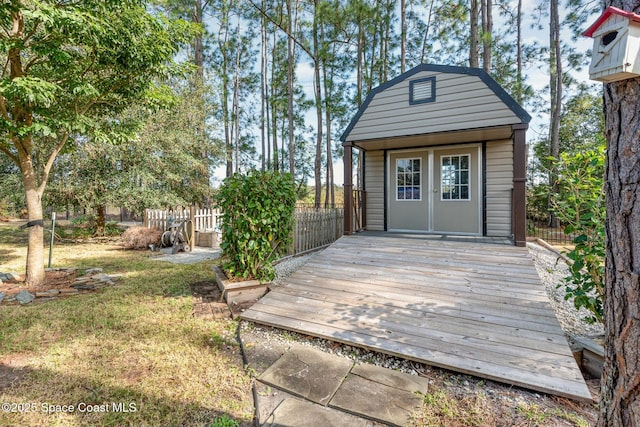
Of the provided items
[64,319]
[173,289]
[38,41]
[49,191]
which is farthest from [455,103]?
[49,191]

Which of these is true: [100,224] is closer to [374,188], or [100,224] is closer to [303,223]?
[303,223]

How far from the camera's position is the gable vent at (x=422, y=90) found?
5750 millimetres

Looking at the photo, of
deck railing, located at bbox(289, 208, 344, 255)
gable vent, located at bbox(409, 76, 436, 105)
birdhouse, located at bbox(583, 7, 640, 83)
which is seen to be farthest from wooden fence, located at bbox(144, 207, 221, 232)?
birdhouse, located at bbox(583, 7, 640, 83)

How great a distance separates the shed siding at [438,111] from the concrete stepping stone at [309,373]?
4.73m

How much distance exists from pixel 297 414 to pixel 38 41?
5443 millimetres

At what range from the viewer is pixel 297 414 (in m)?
1.97

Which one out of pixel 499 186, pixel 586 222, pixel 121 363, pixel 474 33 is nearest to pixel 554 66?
pixel 474 33

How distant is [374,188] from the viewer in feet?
24.5

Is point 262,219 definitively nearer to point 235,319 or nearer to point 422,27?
point 235,319

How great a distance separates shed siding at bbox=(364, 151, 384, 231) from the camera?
7.38 m

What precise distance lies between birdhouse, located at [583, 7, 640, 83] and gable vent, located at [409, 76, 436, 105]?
477 cm

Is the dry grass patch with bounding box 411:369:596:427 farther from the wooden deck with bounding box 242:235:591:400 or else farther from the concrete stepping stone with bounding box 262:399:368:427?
the concrete stepping stone with bounding box 262:399:368:427

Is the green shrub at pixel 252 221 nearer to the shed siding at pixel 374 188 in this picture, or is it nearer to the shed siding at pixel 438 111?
the shed siding at pixel 438 111

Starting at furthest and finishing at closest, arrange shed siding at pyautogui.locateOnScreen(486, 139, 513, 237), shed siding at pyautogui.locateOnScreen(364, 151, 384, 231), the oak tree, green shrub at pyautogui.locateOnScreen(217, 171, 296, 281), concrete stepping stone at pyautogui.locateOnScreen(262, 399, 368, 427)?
1. shed siding at pyautogui.locateOnScreen(364, 151, 384, 231)
2. shed siding at pyautogui.locateOnScreen(486, 139, 513, 237)
3. green shrub at pyautogui.locateOnScreen(217, 171, 296, 281)
4. the oak tree
5. concrete stepping stone at pyautogui.locateOnScreen(262, 399, 368, 427)
